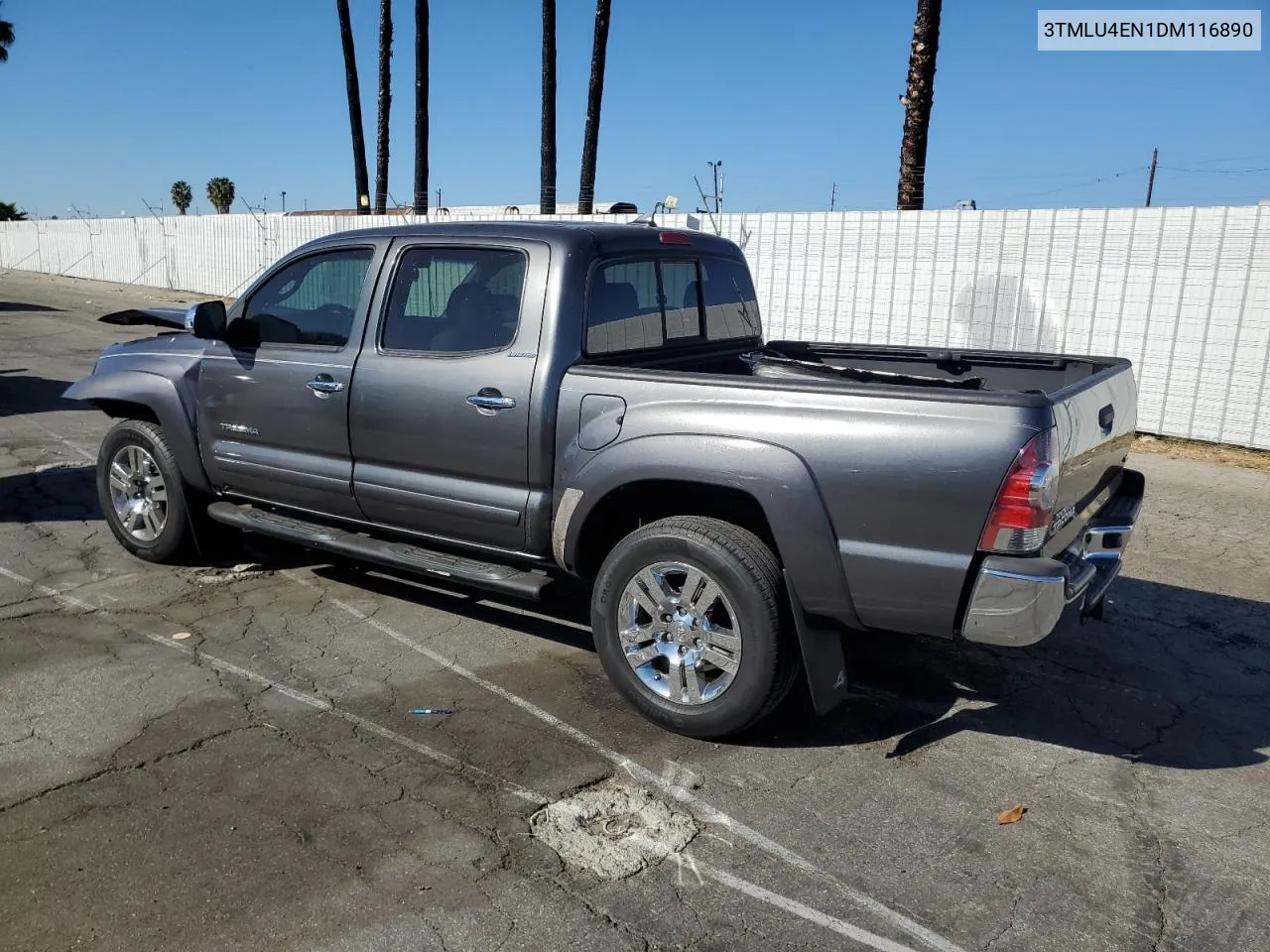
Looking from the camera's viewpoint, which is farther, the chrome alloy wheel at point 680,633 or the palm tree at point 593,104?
the palm tree at point 593,104

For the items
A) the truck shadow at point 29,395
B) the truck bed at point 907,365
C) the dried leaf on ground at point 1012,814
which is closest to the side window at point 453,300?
the truck bed at point 907,365

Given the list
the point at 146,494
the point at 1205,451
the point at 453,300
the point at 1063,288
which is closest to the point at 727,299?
the point at 453,300

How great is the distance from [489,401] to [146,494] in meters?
2.69

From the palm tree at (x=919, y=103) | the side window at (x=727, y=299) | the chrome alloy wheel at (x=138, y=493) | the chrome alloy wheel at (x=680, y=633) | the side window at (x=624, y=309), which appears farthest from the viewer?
the palm tree at (x=919, y=103)

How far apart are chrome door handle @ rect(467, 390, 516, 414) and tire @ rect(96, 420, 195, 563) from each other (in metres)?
2.21

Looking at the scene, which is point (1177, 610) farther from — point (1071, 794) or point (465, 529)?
point (465, 529)

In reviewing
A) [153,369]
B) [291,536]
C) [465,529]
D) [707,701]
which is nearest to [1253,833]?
[707,701]

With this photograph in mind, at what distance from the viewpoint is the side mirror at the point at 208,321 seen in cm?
523

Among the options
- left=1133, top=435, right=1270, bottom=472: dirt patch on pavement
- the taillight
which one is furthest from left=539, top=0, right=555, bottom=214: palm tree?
the taillight

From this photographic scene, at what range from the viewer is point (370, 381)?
4.75m

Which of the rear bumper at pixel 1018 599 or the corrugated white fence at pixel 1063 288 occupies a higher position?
the corrugated white fence at pixel 1063 288

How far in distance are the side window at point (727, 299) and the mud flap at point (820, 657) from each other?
1919 mm

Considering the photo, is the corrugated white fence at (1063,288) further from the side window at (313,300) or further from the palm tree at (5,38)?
the palm tree at (5,38)

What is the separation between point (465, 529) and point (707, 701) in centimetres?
139
